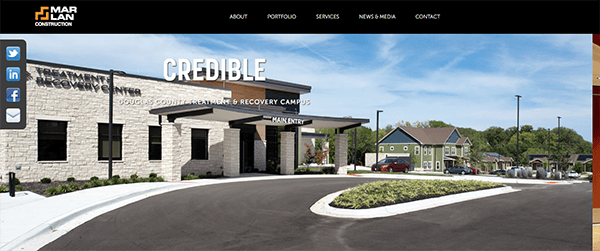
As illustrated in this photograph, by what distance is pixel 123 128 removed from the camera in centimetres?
2239

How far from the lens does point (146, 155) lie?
23.4 meters

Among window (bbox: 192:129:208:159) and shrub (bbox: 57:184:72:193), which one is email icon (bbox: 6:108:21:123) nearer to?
shrub (bbox: 57:184:72:193)

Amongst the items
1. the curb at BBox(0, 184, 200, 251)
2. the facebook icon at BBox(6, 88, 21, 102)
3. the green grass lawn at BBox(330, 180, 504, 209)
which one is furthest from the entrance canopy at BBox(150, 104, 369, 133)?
the facebook icon at BBox(6, 88, 21, 102)

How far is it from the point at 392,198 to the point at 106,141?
17.2 metres

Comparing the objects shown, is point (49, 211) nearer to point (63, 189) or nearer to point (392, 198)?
point (63, 189)

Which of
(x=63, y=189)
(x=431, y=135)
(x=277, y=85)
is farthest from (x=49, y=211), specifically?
(x=431, y=135)

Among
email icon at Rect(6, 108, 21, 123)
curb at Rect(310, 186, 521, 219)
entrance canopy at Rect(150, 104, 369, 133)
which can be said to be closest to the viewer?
email icon at Rect(6, 108, 21, 123)

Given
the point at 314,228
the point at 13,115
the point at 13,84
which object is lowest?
the point at 314,228

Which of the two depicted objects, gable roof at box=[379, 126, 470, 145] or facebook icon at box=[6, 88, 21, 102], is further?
gable roof at box=[379, 126, 470, 145]

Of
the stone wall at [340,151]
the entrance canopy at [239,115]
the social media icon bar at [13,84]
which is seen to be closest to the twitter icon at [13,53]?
the social media icon bar at [13,84]

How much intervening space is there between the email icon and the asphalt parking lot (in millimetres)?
4148
